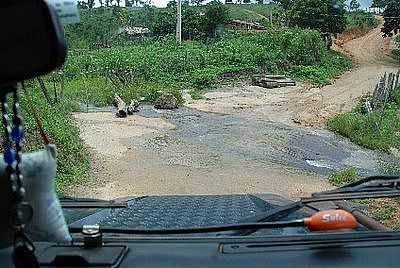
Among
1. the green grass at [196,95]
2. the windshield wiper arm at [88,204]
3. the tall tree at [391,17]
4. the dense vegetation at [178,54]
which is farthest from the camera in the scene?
the tall tree at [391,17]

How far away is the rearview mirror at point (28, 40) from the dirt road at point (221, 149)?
7027 mm

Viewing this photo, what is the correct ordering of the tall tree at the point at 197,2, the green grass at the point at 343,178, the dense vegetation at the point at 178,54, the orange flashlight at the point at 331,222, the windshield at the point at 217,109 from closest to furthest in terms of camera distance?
the orange flashlight at the point at 331,222 < the windshield at the point at 217,109 < the green grass at the point at 343,178 < the dense vegetation at the point at 178,54 < the tall tree at the point at 197,2

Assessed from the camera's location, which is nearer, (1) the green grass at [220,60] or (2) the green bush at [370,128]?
(2) the green bush at [370,128]

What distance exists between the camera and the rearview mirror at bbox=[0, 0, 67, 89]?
2.73 ft

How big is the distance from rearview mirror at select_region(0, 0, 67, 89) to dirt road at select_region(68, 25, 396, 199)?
7.03 m

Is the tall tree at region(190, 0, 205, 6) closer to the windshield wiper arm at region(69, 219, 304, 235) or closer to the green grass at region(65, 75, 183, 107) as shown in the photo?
the green grass at region(65, 75, 183, 107)

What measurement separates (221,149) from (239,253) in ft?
33.8

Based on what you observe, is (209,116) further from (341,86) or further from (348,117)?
(341,86)

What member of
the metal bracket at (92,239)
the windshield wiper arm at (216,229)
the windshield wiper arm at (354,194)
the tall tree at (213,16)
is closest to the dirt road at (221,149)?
the windshield wiper arm at (354,194)

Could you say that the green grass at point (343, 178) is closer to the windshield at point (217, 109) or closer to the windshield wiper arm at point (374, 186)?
the windshield at point (217, 109)

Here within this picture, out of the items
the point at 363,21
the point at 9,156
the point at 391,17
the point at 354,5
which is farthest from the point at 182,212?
the point at 363,21

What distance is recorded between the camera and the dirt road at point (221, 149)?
8727 mm

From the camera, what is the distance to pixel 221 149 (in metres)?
11.6

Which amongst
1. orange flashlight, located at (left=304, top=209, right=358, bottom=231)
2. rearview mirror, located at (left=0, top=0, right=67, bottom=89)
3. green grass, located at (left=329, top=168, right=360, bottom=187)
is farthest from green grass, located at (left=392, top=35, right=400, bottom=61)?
rearview mirror, located at (left=0, top=0, right=67, bottom=89)
